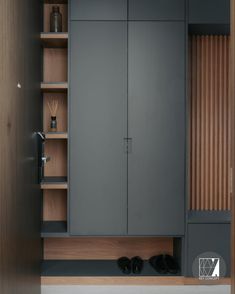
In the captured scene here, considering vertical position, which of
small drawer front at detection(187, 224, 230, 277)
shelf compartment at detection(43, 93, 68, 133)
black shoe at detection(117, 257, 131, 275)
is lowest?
black shoe at detection(117, 257, 131, 275)

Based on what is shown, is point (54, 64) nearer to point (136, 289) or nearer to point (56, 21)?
point (56, 21)

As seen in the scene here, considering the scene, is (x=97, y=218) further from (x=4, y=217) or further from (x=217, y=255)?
(x=4, y=217)

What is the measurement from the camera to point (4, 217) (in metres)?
2.03

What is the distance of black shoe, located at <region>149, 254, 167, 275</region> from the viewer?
11.3 ft

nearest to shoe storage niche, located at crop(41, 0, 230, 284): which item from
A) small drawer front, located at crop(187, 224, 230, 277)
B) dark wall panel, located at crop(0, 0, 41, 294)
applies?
small drawer front, located at crop(187, 224, 230, 277)

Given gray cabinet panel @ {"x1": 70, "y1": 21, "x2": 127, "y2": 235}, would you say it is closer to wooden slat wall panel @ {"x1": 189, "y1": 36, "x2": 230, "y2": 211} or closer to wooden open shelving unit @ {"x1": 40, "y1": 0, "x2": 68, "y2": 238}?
wooden open shelving unit @ {"x1": 40, "y1": 0, "x2": 68, "y2": 238}

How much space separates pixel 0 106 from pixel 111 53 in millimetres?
1627

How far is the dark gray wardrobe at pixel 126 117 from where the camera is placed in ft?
11.1

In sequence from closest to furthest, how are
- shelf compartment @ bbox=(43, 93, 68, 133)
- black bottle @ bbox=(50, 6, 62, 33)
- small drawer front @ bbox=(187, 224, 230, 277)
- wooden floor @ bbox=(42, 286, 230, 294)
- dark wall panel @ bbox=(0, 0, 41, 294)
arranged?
1. dark wall panel @ bbox=(0, 0, 41, 294)
2. wooden floor @ bbox=(42, 286, 230, 294)
3. small drawer front @ bbox=(187, 224, 230, 277)
4. black bottle @ bbox=(50, 6, 62, 33)
5. shelf compartment @ bbox=(43, 93, 68, 133)

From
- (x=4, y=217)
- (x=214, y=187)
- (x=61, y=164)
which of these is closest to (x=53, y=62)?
(x=61, y=164)

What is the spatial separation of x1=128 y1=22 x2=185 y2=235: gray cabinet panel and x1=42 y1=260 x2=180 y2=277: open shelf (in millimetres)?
364

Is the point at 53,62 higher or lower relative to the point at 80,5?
lower

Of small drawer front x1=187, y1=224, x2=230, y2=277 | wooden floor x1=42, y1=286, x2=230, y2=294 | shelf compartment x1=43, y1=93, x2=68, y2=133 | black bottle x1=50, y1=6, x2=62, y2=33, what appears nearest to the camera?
wooden floor x1=42, y1=286, x2=230, y2=294

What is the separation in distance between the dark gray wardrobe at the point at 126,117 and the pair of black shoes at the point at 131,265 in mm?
317
